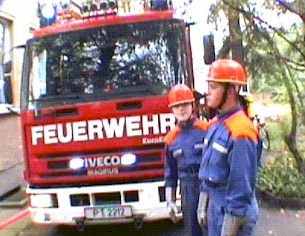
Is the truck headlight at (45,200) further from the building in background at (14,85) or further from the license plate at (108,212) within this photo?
the building in background at (14,85)

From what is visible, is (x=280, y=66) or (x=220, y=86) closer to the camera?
(x=220, y=86)

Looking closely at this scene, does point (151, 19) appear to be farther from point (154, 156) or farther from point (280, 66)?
point (280, 66)

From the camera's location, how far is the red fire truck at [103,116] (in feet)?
A: 22.4

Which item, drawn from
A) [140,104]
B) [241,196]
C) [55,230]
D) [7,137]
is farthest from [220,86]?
[7,137]

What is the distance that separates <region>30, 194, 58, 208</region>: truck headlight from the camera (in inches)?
275

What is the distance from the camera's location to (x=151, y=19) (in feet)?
23.6

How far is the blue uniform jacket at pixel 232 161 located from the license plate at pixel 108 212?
9.31 feet

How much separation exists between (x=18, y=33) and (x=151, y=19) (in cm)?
875

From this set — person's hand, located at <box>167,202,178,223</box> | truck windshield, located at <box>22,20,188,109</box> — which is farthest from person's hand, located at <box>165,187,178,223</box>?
truck windshield, located at <box>22,20,188,109</box>

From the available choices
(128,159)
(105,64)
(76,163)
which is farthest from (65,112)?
(128,159)

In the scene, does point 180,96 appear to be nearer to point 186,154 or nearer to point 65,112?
point 186,154

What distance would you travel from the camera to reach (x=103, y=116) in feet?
22.4

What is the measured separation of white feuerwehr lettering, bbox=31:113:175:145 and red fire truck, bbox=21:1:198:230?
0.01 m

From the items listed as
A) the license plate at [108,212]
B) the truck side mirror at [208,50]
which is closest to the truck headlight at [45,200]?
the license plate at [108,212]
